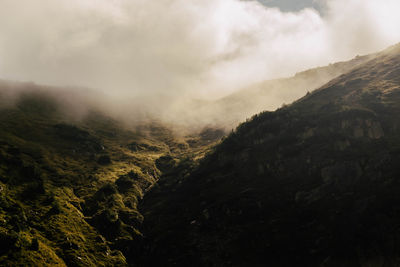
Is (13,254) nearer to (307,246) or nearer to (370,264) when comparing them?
(307,246)

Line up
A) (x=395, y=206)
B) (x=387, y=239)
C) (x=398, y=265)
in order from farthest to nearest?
(x=395, y=206) → (x=387, y=239) → (x=398, y=265)

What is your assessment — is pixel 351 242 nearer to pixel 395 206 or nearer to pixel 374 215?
pixel 374 215

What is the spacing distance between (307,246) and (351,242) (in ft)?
82.5

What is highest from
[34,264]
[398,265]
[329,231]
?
[34,264]

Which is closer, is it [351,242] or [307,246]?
[351,242]

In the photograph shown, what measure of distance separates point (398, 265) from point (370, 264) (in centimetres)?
1302

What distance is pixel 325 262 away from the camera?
17988cm

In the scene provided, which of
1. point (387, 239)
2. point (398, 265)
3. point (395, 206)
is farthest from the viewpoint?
point (395, 206)

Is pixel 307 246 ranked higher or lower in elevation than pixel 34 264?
lower

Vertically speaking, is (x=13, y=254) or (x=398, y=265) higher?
(x=13, y=254)

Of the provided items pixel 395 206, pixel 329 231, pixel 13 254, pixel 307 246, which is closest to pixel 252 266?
pixel 307 246

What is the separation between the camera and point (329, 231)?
652 ft

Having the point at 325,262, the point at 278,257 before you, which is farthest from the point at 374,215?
the point at 278,257

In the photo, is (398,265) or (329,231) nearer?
(398,265)
